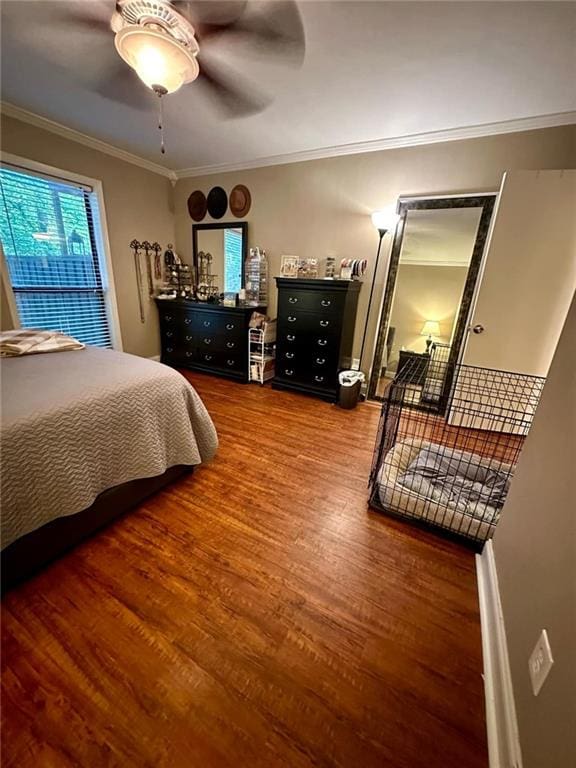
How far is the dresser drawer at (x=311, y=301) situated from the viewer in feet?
9.64

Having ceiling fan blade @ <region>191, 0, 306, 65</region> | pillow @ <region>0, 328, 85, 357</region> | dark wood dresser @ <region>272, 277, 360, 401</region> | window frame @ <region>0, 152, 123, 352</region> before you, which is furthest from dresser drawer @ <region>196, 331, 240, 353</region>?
ceiling fan blade @ <region>191, 0, 306, 65</region>

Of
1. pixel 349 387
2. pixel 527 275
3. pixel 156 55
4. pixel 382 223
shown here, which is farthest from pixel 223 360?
→ pixel 527 275

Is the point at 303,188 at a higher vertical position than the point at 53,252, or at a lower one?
higher

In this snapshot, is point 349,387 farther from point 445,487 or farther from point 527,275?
point 527,275

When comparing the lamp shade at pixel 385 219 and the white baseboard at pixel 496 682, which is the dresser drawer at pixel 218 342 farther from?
the white baseboard at pixel 496 682

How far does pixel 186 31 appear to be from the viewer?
1.47 metres

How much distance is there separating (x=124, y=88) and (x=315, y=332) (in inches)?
93.3

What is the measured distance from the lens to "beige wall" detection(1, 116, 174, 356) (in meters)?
2.72

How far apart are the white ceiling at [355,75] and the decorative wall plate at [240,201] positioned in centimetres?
64

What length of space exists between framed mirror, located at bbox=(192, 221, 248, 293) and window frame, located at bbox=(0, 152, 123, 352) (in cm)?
105

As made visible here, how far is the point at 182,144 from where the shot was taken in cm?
301

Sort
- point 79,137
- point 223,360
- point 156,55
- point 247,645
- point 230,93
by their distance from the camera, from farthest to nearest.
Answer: point 223,360 < point 79,137 < point 230,93 < point 156,55 < point 247,645

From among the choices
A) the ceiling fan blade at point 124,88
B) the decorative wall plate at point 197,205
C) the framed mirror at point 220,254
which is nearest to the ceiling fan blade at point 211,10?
the ceiling fan blade at point 124,88

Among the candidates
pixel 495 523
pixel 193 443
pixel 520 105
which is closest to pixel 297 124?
pixel 520 105
